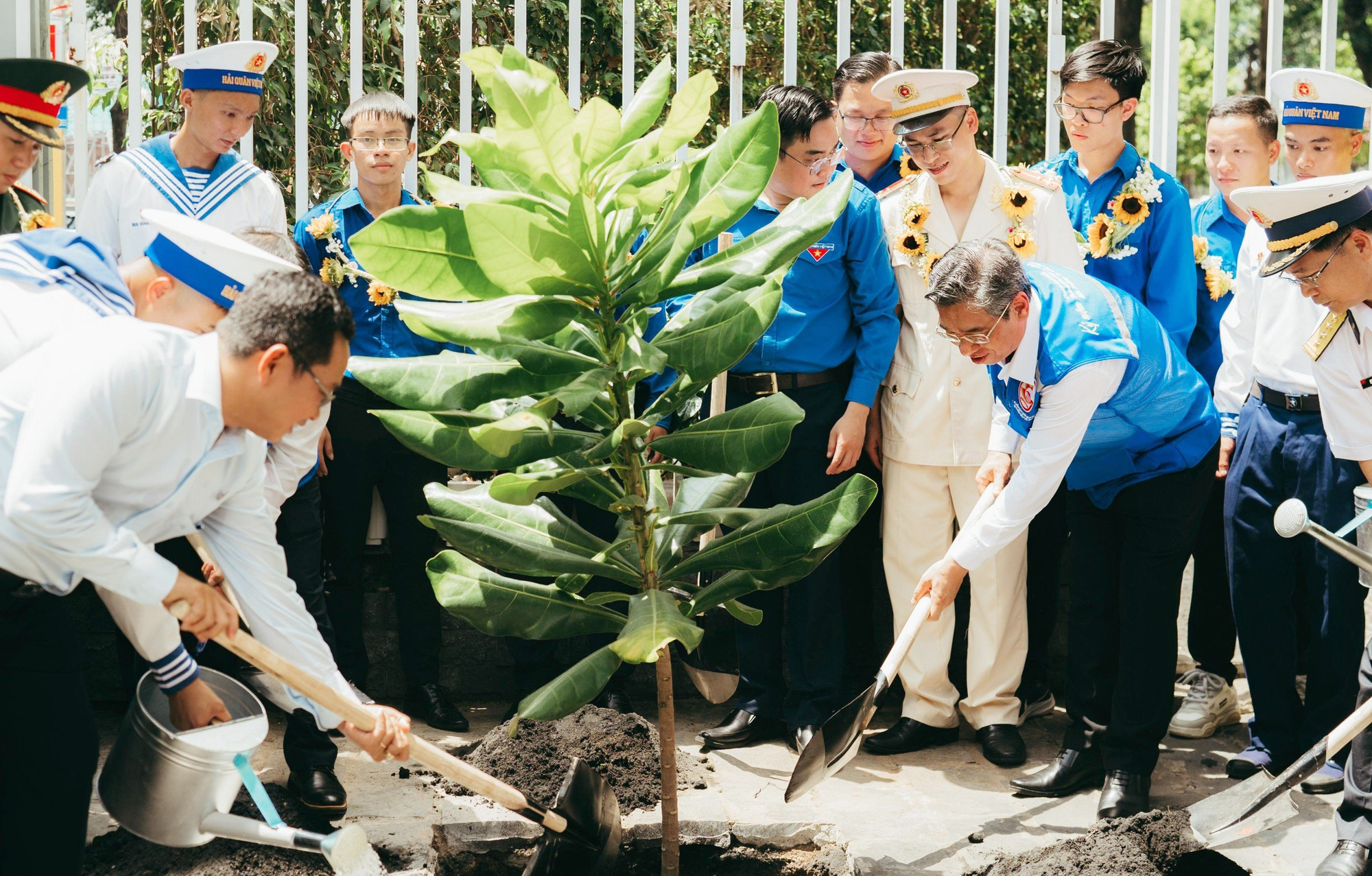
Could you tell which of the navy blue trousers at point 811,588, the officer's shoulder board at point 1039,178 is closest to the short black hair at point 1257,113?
the officer's shoulder board at point 1039,178

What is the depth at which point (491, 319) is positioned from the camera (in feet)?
8.52

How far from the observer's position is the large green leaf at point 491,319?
2561 millimetres

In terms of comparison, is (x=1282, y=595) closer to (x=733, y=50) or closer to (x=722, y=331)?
(x=722, y=331)

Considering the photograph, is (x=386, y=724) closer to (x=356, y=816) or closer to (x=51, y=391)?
(x=51, y=391)

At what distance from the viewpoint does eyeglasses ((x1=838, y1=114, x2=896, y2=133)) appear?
4.27m

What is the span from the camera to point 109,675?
4375 mm

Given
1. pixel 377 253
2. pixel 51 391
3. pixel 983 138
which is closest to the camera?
pixel 51 391

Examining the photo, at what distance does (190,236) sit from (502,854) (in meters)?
1.83

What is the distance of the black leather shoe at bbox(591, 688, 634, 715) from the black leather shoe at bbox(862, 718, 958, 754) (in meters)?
0.77

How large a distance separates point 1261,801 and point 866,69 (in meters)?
2.50

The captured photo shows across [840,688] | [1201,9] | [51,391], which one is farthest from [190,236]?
[1201,9]

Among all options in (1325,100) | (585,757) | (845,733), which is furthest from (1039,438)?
(1325,100)

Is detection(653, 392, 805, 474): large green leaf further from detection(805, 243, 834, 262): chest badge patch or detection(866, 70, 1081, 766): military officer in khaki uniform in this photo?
detection(866, 70, 1081, 766): military officer in khaki uniform

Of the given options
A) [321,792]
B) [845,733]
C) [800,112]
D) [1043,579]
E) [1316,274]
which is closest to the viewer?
[1316,274]
